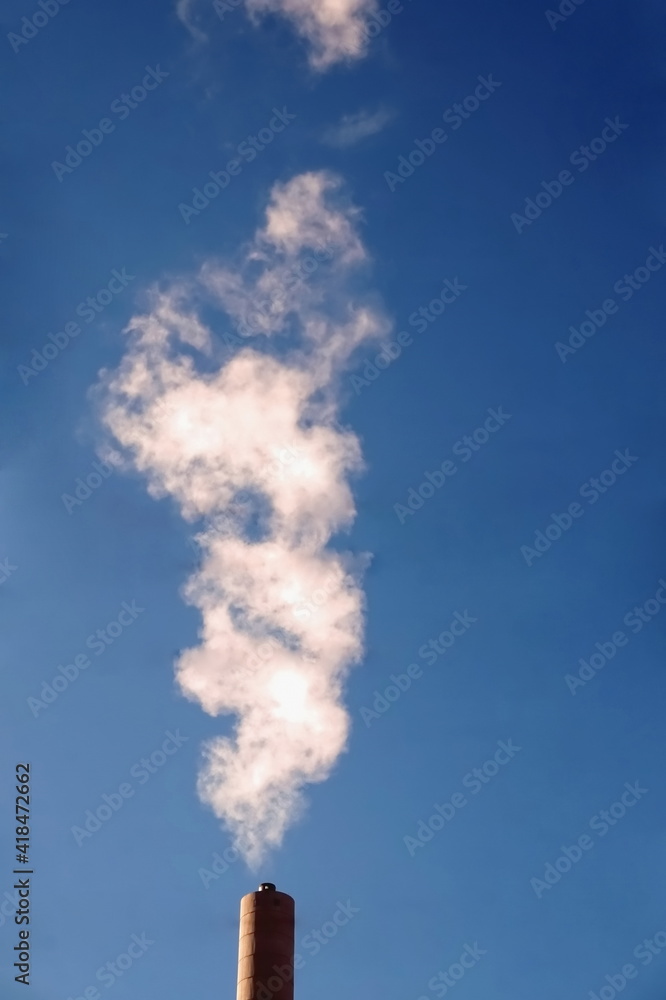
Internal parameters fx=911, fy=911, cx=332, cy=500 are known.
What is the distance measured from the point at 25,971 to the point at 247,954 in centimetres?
737

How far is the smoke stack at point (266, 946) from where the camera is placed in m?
30.4

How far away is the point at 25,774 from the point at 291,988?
37.8ft

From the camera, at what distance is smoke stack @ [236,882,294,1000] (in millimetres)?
30391

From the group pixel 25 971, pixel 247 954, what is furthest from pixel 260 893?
pixel 25 971

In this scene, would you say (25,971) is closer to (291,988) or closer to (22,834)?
(22,834)

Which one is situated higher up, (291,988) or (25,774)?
(25,774)

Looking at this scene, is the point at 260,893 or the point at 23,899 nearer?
the point at 23,899

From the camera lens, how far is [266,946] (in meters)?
31.4

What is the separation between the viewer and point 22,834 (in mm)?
28953

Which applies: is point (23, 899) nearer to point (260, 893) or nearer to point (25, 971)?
point (25, 971)

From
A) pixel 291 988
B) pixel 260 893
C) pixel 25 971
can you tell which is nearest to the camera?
pixel 25 971

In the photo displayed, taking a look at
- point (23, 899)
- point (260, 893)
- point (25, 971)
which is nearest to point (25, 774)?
point (23, 899)

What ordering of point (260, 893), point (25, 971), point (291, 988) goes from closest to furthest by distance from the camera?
point (25, 971)
point (291, 988)
point (260, 893)

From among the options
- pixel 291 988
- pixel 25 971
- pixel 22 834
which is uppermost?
pixel 22 834
